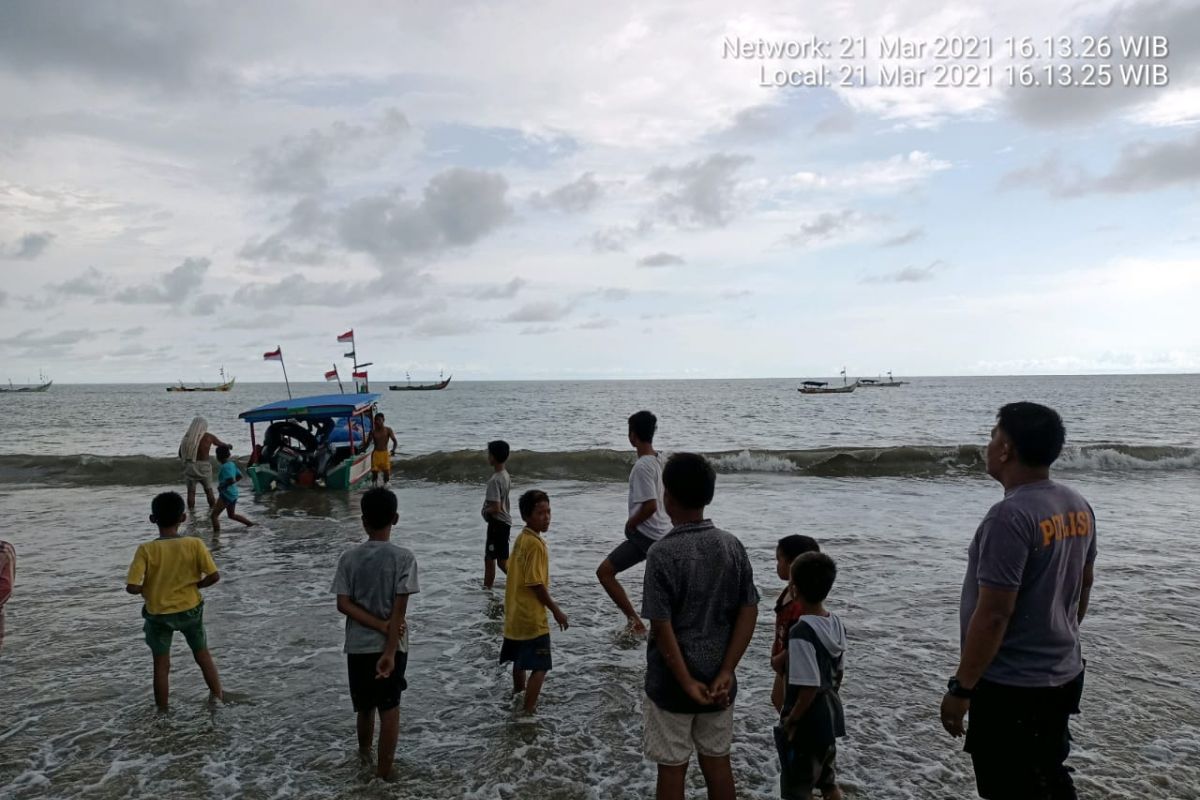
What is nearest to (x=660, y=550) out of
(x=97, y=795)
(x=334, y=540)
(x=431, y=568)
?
(x=97, y=795)

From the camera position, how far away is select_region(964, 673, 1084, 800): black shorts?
279 cm

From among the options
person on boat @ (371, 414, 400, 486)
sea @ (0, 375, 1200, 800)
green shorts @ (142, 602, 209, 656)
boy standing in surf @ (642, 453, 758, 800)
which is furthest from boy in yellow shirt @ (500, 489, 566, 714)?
person on boat @ (371, 414, 400, 486)

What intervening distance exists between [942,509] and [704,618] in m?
12.3

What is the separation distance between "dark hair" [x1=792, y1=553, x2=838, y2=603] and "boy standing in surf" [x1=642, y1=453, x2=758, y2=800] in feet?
1.40

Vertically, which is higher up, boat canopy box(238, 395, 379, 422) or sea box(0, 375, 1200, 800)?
boat canopy box(238, 395, 379, 422)

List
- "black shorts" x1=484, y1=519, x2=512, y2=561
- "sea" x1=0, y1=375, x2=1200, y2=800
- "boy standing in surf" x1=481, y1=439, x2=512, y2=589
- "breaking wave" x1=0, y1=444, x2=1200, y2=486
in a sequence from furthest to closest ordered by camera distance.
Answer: "breaking wave" x1=0, y1=444, x2=1200, y2=486 → "black shorts" x1=484, y1=519, x2=512, y2=561 → "boy standing in surf" x1=481, y1=439, x2=512, y2=589 → "sea" x1=0, y1=375, x2=1200, y2=800

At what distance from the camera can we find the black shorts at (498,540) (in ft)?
26.5

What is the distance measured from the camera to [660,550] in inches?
122

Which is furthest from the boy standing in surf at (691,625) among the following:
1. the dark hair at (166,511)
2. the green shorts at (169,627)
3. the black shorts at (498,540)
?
the black shorts at (498,540)

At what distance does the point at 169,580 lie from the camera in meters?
4.96

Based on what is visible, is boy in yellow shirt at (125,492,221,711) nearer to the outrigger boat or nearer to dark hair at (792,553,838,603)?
dark hair at (792,553,838,603)

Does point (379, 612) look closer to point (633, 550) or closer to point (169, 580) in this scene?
point (169, 580)

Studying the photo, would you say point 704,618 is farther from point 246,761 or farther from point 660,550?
point 246,761

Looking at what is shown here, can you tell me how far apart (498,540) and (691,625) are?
533cm
